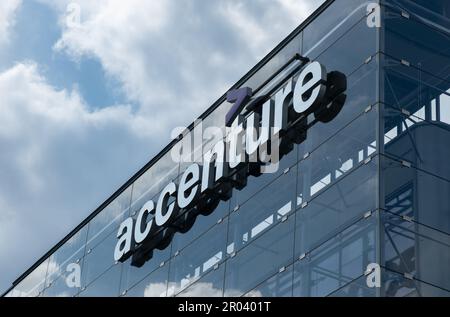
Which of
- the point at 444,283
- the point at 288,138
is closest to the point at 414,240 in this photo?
the point at 444,283

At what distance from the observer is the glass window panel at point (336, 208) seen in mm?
25562

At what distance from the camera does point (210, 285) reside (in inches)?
1240

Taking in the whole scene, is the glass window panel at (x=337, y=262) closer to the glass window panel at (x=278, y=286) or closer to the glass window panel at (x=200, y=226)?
the glass window panel at (x=278, y=286)

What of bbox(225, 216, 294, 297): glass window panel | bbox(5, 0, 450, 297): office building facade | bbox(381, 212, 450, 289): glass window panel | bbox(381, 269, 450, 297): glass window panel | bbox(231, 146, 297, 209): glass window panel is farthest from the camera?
bbox(231, 146, 297, 209): glass window panel

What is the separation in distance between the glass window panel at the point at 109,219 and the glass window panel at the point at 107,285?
1.78 metres

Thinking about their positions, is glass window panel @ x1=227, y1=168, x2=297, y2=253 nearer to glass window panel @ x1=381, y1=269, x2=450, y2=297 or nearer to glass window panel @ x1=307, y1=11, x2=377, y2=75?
glass window panel @ x1=307, y1=11, x2=377, y2=75

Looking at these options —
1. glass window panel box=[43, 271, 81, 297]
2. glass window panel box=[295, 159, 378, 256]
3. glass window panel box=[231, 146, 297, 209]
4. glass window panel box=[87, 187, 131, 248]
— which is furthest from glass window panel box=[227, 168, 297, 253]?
glass window panel box=[43, 271, 81, 297]

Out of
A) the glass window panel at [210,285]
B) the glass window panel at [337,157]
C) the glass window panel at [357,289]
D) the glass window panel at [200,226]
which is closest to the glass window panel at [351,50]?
the glass window panel at [337,157]

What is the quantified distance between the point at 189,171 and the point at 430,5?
9007 millimetres

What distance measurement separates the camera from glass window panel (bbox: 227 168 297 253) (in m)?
29.1

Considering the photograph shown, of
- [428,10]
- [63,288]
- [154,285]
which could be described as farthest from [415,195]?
[63,288]

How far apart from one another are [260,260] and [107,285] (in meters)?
10.6

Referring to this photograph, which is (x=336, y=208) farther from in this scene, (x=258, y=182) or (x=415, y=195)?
(x=258, y=182)

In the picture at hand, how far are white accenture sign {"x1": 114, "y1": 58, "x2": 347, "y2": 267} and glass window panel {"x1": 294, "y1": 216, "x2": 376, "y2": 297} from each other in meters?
3.79
